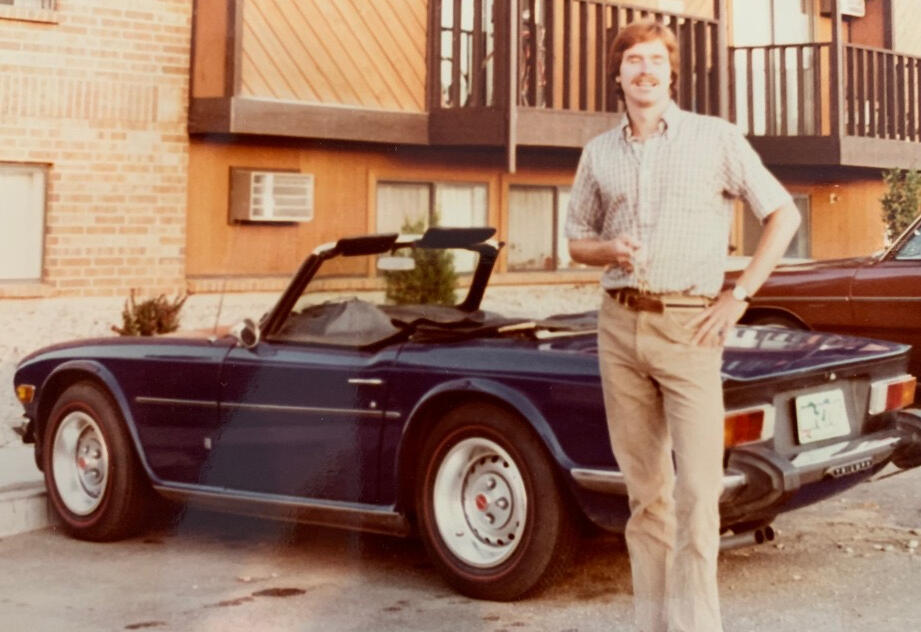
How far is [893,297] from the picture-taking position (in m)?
9.64

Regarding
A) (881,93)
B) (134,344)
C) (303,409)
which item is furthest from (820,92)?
(303,409)

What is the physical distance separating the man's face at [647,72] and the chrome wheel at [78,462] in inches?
143

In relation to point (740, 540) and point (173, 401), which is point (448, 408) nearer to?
point (740, 540)

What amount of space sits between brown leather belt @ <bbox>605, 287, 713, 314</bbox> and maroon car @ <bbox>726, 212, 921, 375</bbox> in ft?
17.4

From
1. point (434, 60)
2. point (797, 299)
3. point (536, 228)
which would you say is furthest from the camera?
point (536, 228)

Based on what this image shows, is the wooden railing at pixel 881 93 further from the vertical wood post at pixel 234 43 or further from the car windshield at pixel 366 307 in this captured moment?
the car windshield at pixel 366 307

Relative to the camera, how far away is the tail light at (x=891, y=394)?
21.0 feet

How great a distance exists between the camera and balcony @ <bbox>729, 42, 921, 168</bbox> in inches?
683

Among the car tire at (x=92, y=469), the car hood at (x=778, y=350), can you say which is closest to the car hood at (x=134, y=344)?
the car tire at (x=92, y=469)

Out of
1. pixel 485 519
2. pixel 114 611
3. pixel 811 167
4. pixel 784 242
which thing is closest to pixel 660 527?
pixel 784 242

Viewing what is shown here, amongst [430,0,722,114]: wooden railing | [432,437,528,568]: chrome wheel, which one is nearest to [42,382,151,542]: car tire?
[432,437,528,568]: chrome wheel

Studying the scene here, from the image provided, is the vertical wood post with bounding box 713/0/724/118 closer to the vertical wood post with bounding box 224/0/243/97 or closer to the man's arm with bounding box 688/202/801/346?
the vertical wood post with bounding box 224/0/243/97

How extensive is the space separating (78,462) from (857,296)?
4.94 meters

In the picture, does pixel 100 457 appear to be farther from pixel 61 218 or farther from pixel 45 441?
pixel 61 218
